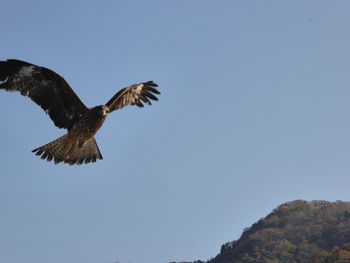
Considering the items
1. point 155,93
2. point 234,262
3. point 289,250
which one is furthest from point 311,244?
point 155,93

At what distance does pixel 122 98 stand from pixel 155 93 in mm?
1283

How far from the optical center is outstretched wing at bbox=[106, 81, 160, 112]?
50.5 feet

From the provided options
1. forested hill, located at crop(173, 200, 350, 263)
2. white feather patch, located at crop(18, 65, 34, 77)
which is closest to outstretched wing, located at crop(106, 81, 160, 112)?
white feather patch, located at crop(18, 65, 34, 77)

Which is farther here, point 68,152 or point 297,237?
point 297,237

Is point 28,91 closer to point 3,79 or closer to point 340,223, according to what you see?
point 3,79

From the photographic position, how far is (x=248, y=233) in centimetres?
13262

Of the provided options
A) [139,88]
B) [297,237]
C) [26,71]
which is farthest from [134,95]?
[297,237]

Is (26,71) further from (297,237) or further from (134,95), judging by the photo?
(297,237)

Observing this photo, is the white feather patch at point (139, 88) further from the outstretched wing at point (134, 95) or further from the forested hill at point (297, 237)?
the forested hill at point (297, 237)

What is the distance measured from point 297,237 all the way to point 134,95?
358ft

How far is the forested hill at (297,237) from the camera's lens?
109 metres

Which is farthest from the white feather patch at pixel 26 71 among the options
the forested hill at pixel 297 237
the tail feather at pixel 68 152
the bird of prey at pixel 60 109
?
the forested hill at pixel 297 237

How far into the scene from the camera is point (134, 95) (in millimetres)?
16031

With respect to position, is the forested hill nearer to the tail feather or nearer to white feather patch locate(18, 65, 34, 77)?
the tail feather
